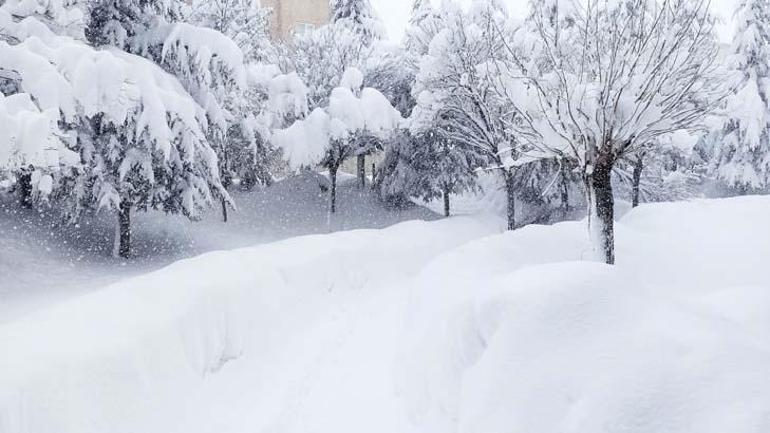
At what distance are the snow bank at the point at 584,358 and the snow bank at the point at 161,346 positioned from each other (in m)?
2.15

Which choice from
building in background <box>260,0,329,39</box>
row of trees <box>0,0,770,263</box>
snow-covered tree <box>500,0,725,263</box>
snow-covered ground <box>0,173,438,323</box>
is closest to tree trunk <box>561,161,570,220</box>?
row of trees <box>0,0,770,263</box>

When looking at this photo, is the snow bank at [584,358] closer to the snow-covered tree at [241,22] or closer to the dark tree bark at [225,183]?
the dark tree bark at [225,183]

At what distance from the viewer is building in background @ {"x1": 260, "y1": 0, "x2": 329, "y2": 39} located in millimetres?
45969

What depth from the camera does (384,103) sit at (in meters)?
22.3

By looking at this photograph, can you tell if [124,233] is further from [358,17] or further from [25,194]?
[358,17]

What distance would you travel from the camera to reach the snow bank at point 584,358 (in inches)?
132

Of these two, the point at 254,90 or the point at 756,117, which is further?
the point at 756,117

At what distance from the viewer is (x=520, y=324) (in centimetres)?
436

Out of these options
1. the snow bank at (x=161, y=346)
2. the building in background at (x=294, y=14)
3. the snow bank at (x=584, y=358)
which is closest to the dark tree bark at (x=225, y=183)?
the snow bank at (x=161, y=346)

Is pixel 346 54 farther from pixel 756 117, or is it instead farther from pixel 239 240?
pixel 756 117

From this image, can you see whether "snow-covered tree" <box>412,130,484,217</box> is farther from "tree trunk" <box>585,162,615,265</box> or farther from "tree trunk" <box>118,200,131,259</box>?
"tree trunk" <box>585,162,615,265</box>

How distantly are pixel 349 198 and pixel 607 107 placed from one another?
1973 centimetres

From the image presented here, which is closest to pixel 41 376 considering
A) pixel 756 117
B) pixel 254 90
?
pixel 254 90

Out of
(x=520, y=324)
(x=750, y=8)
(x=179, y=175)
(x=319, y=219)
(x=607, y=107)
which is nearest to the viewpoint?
(x=520, y=324)
